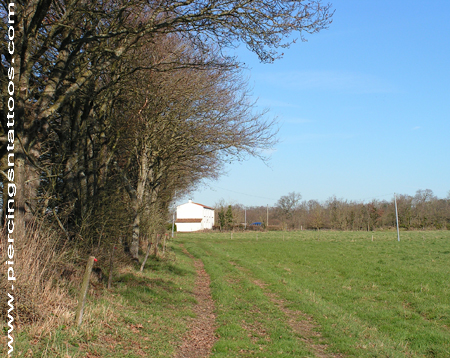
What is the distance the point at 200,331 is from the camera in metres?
7.86

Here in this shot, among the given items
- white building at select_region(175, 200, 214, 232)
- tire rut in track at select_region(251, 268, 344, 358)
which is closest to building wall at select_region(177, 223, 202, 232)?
white building at select_region(175, 200, 214, 232)

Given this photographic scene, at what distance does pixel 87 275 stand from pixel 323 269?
15042mm

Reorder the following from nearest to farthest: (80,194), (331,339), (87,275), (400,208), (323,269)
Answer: (87,275)
(331,339)
(80,194)
(323,269)
(400,208)

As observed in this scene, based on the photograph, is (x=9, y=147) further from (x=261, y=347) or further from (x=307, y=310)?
(x=307, y=310)

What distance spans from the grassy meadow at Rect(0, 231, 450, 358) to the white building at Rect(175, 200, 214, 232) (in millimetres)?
79479

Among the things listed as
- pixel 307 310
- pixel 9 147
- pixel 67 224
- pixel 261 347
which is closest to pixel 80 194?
pixel 67 224

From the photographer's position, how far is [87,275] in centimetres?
649

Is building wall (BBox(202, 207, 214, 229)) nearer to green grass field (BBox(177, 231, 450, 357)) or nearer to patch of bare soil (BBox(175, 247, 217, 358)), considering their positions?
green grass field (BBox(177, 231, 450, 357))

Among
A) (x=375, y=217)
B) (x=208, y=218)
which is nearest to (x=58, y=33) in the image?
(x=375, y=217)

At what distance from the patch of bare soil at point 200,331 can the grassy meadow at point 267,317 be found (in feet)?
0.49

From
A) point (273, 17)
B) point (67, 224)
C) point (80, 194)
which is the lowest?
Result: point (67, 224)

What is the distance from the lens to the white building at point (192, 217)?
96037mm

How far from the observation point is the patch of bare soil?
6488 mm

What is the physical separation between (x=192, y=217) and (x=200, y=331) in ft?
317
